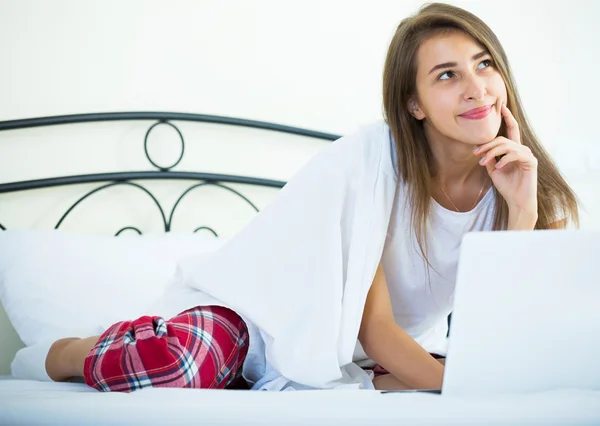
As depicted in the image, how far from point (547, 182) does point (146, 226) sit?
49.4 inches

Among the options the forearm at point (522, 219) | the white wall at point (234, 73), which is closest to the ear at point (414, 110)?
the forearm at point (522, 219)

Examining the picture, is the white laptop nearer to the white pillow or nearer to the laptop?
the laptop

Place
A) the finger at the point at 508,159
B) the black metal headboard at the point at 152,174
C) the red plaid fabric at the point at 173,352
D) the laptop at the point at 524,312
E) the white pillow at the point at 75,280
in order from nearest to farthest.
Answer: the laptop at the point at 524,312, the red plaid fabric at the point at 173,352, the finger at the point at 508,159, the white pillow at the point at 75,280, the black metal headboard at the point at 152,174

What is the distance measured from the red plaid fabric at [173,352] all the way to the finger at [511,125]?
2.24ft

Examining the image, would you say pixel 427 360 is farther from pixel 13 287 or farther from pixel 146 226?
pixel 146 226

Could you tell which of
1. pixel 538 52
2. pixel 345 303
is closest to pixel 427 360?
pixel 345 303

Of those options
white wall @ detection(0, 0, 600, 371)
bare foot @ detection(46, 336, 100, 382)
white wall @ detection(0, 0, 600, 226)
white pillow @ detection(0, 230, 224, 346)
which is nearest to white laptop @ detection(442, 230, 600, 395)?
bare foot @ detection(46, 336, 100, 382)

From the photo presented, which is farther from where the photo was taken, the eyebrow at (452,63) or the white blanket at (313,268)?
the eyebrow at (452,63)

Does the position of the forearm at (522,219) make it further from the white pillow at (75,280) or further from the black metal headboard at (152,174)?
the black metal headboard at (152,174)

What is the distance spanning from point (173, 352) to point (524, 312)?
0.67 metres

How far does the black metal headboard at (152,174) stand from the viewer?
1935 millimetres

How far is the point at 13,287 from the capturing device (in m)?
1.63

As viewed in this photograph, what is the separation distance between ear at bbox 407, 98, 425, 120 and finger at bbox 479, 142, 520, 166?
17 cm

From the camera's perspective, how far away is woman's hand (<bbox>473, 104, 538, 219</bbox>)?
1.29 metres
